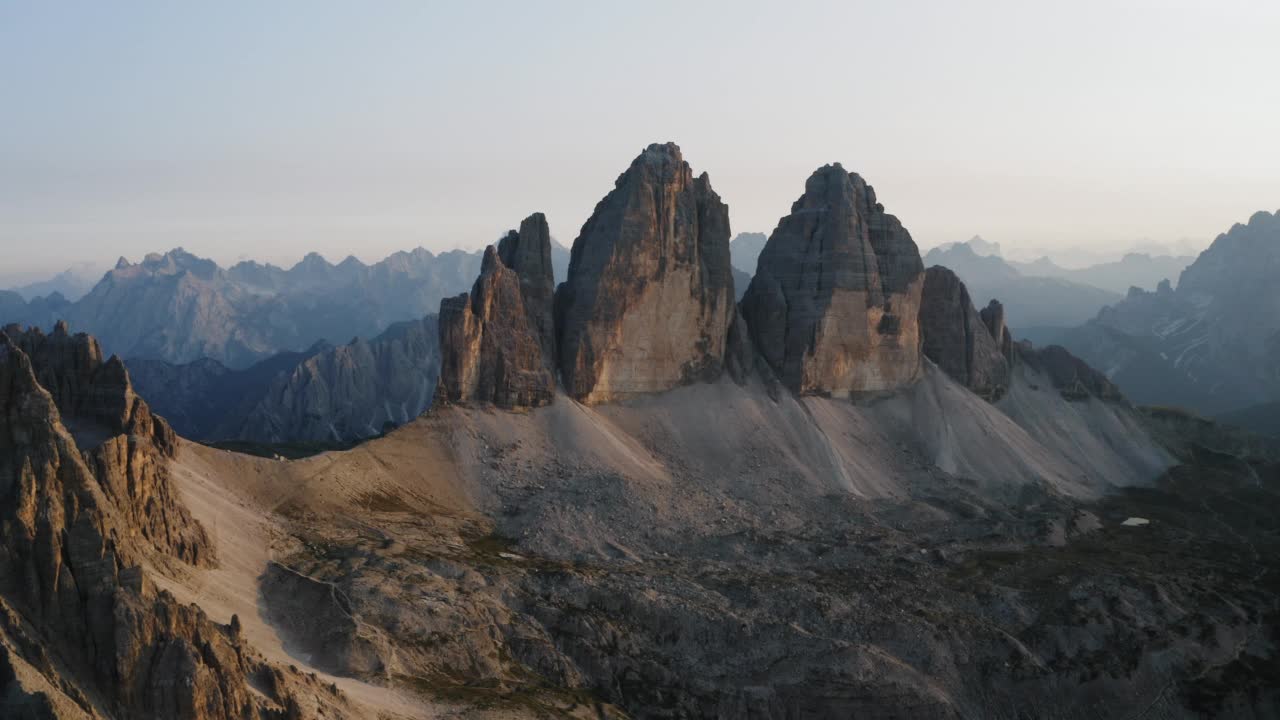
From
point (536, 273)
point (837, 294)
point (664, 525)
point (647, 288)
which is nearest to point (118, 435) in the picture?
point (664, 525)

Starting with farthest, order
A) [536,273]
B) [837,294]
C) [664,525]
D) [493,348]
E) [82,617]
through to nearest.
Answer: [837,294]
[536,273]
[493,348]
[664,525]
[82,617]

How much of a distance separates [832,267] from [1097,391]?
54.0m

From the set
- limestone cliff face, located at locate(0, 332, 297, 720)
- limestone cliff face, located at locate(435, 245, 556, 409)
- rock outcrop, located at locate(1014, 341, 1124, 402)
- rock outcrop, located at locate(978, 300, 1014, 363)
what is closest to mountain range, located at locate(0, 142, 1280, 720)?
limestone cliff face, located at locate(0, 332, 297, 720)

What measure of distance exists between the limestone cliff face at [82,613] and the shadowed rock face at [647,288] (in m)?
56.2

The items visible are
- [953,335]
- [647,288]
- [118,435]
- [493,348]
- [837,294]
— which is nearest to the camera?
[118,435]

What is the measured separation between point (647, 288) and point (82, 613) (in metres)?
65.6

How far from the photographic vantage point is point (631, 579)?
62.0 metres

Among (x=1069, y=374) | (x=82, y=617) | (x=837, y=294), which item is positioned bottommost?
(x=82, y=617)

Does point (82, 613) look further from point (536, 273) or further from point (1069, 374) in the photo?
point (1069, 374)

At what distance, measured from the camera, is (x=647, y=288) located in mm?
93000

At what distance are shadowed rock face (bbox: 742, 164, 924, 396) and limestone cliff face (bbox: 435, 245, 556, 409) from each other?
28281 millimetres

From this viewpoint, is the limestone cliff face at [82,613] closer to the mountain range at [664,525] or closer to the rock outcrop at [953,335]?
the mountain range at [664,525]

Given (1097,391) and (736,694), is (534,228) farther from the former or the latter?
(1097,391)

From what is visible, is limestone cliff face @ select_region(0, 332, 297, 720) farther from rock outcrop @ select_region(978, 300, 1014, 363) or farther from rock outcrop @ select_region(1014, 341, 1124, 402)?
rock outcrop @ select_region(1014, 341, 1124, 402)
